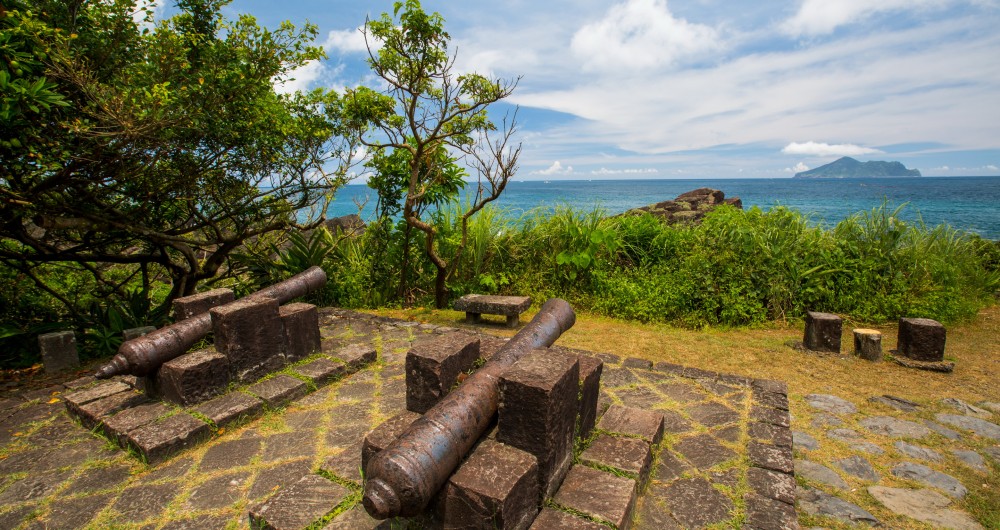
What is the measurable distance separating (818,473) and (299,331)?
4.26 metres

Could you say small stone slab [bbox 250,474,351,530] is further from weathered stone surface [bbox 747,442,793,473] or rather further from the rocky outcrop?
the rocky outcrop

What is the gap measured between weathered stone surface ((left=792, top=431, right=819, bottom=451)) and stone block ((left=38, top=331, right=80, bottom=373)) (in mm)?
6685

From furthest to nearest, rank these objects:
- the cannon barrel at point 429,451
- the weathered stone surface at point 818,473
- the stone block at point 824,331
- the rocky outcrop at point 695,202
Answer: the rocky outcrop at point 695,202, the stone block at point 824,331, the weathered stone surface at point 818,473, the cannon barrel at point 429,451

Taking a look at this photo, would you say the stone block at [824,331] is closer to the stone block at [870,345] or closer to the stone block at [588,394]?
the stone block at [870,345]

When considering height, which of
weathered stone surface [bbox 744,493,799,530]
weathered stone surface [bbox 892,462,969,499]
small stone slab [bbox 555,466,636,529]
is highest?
small stone slab [bbox 555,466,636,529]

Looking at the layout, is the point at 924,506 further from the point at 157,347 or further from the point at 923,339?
the point at 157,347

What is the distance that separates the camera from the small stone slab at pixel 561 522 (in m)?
2.05

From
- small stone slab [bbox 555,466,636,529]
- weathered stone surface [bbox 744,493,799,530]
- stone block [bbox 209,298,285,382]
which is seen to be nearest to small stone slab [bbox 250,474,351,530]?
small stone slab [bbox 555,466,636,529]

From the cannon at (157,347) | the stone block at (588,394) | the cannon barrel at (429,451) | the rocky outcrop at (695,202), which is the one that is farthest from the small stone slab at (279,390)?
the rocky outcrop at (695,202)

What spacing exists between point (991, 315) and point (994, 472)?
19.2 ft

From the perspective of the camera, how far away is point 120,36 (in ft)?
14.2

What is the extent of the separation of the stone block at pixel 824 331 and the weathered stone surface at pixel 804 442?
95.4 inches

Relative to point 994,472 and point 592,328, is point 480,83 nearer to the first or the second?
point 592,328

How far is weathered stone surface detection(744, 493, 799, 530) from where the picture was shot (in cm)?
238
